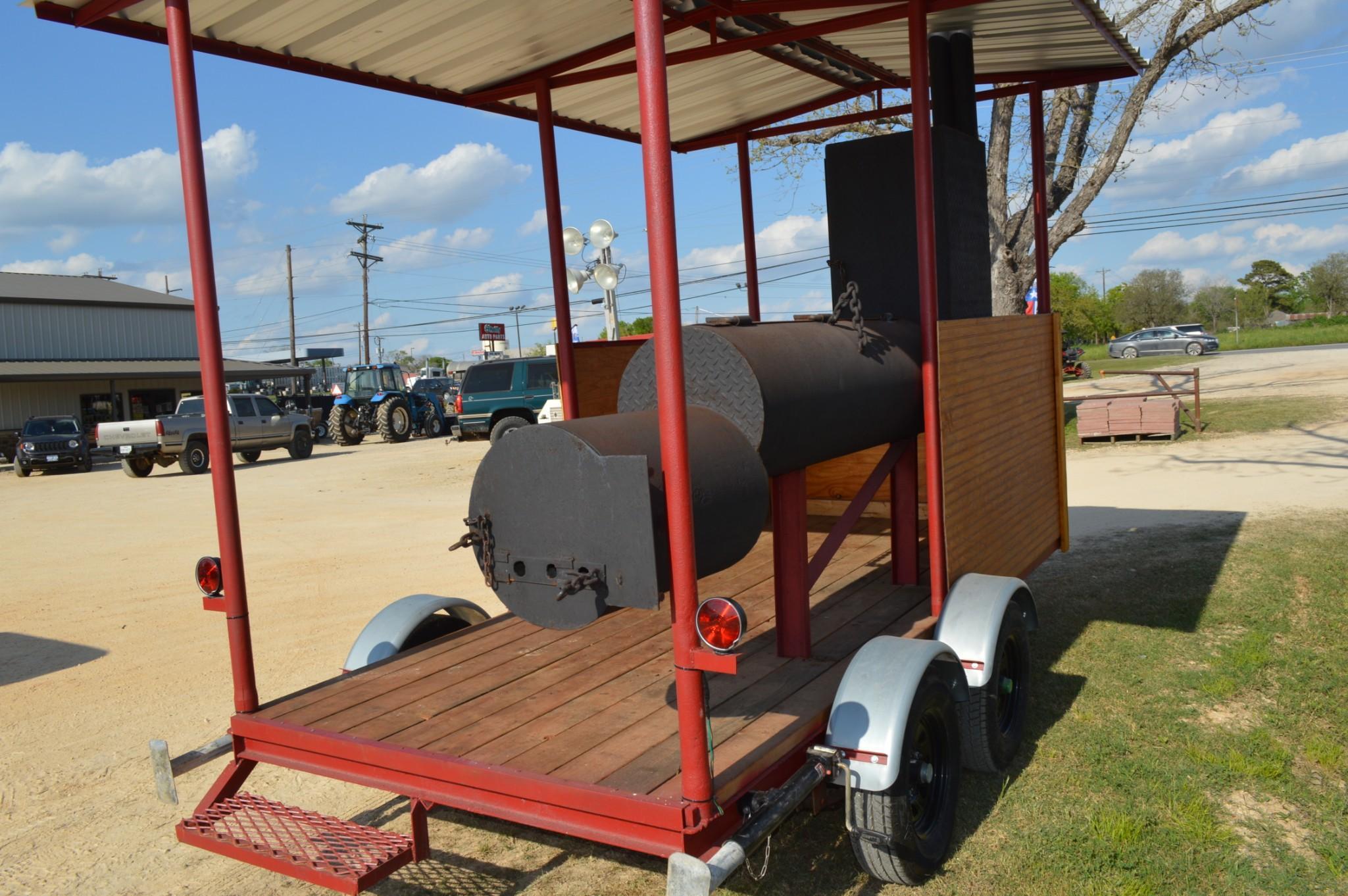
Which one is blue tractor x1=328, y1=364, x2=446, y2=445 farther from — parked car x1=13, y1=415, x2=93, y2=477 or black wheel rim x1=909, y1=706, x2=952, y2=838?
black wheel rim x1=909, y1=706, x2=952, y2=838

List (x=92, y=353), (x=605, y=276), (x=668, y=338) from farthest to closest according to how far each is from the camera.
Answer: (x=92, y=353)
(x=605, y=276)
(x=668, y=338)

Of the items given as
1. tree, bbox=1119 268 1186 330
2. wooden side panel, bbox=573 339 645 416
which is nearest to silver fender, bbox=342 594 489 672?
wooden side panel, bbox=573 339 645 416

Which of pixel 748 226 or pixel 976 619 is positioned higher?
pixel 748 226

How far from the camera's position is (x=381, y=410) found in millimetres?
30672

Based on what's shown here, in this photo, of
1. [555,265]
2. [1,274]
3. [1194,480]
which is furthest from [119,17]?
[1,274]

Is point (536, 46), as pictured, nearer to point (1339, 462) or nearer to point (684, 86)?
point (684, 86)

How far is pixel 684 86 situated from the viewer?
660 cm

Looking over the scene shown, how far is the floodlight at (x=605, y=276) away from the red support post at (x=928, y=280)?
11138 millimetres

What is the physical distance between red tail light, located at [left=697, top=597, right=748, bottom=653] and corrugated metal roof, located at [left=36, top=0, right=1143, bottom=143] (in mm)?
3134

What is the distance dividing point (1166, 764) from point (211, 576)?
160 inches

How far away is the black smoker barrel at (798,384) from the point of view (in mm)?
3537

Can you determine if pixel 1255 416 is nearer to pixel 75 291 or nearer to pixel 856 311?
pixel 856 311

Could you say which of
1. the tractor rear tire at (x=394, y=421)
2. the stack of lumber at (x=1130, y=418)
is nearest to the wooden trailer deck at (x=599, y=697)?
the stack of lumber at (x=1130, y=418)

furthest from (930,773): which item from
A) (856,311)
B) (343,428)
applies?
(343,428)
